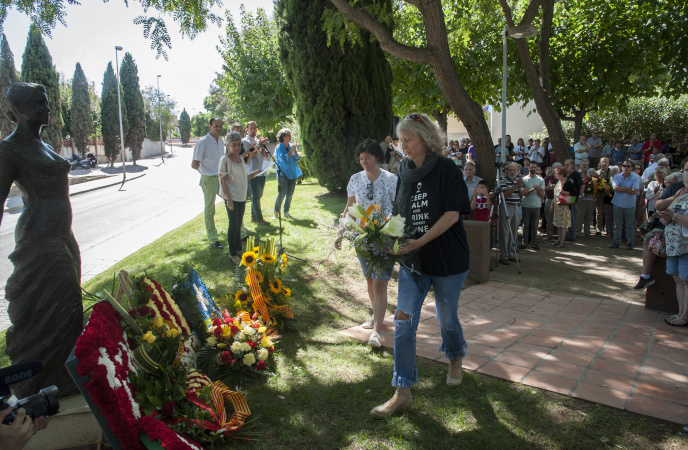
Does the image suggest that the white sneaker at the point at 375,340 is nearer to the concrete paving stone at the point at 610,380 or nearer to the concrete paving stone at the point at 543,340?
the concrete paving stone at the point at 543,340

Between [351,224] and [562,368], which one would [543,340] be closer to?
[562,368]

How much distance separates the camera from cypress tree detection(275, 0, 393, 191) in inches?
525

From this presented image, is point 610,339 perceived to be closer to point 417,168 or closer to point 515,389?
point 515,389

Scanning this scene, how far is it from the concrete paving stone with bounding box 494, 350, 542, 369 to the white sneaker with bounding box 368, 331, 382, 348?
1105 millimetres

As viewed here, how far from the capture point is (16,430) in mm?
1762

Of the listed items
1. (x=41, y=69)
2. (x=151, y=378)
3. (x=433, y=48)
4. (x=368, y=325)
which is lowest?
(x=368, y=325)

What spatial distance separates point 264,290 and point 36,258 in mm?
2524

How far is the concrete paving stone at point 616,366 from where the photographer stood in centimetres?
421

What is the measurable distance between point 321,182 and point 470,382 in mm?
11412

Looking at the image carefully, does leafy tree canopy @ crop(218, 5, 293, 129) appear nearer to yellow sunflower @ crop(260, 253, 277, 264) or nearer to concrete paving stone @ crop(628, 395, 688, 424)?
yellow sunflower @ crop(260, 253, 277, 264)

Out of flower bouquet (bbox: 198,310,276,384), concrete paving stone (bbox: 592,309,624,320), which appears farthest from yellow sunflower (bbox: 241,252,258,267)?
concrete paving stone (bbox: 592,309,624,320)

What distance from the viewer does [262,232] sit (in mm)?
9555

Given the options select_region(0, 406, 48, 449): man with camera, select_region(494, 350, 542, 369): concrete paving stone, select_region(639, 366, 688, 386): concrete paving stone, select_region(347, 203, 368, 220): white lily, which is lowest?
select_region(639, 366, 688, 386): concrete paving stone

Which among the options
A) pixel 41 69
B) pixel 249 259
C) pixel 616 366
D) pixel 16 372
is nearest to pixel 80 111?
pixel 41 69
